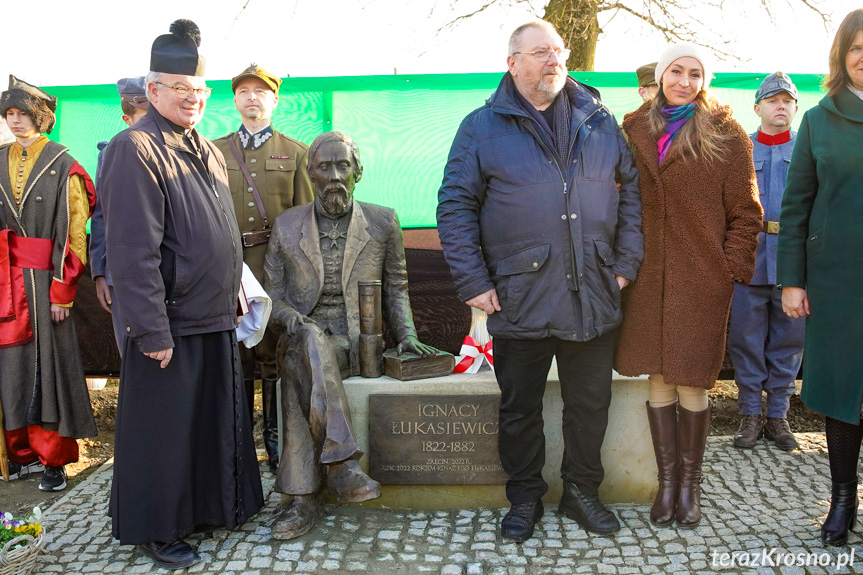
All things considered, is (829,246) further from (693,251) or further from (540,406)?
(540,406)

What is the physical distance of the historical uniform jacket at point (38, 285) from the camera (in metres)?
4.21

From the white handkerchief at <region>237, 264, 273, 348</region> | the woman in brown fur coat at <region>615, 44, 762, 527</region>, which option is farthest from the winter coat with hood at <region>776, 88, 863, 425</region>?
the white handkerchief at <region>237, 264, 273, 348</region>

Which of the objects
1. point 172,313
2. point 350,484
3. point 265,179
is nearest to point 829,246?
point 350,484

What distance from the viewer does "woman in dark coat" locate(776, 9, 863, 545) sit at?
9.95ft

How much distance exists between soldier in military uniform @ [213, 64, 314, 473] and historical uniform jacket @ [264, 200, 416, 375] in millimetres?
335

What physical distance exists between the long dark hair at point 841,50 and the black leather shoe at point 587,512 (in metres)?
2.15

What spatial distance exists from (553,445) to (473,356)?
0.64 m

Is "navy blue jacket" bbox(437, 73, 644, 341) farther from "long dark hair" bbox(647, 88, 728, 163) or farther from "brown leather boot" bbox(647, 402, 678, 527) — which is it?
"brown leather boot" bbox(647, 402, 678, 527)

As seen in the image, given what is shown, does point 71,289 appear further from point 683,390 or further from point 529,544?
point 683,390

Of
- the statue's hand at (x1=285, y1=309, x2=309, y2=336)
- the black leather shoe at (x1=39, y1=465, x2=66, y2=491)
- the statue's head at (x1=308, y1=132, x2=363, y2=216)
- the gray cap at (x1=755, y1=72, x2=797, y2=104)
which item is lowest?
the black leather shoe at (x1=39, y1=465, x2=66, y2=491)

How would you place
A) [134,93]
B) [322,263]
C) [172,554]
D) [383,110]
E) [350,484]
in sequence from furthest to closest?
[383,110]
[134,93]
[322,263]
[350,484]
[172,554]

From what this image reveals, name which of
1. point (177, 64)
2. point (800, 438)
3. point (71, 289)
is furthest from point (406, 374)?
point (800, 438)

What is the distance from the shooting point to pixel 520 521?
3.40 metres

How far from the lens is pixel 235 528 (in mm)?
3492
